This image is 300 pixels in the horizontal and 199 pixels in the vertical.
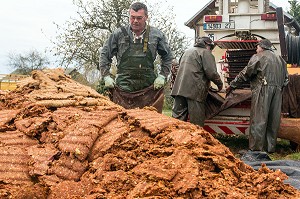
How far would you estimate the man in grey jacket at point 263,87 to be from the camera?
667 centimetres

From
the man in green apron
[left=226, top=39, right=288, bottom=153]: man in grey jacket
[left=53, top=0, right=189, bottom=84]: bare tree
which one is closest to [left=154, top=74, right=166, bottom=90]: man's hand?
the man in green apron

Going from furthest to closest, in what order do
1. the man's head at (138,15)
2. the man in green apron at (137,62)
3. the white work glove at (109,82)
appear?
the white work glove at (109,82) < the man in green apron at (137,62) < the man's head at (138,15)

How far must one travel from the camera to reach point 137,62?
19.5 feet

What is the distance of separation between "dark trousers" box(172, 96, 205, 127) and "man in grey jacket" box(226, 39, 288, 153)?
0.66 metres

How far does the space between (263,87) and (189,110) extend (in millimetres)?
1147

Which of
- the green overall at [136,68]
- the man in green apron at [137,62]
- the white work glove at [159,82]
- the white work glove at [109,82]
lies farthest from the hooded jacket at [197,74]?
the white work glove at [109,82]

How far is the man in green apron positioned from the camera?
5863 millimetres

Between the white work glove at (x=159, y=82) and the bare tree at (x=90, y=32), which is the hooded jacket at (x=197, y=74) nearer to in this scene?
the white work glove at (x=159, y=82)

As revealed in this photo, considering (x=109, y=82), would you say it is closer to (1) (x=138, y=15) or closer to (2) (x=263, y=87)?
(1) (x=138, y=15)

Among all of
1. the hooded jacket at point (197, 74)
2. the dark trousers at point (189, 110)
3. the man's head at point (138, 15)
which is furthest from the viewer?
the dark trousers at point (189, 110)

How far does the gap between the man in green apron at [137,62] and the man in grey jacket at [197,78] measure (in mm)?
800

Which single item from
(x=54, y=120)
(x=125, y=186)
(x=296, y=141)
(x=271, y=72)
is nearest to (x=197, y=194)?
(x=125, y=186)

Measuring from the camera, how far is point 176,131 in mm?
2883

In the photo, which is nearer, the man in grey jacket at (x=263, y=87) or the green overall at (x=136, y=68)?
the green overall at (x=136, y=68)
